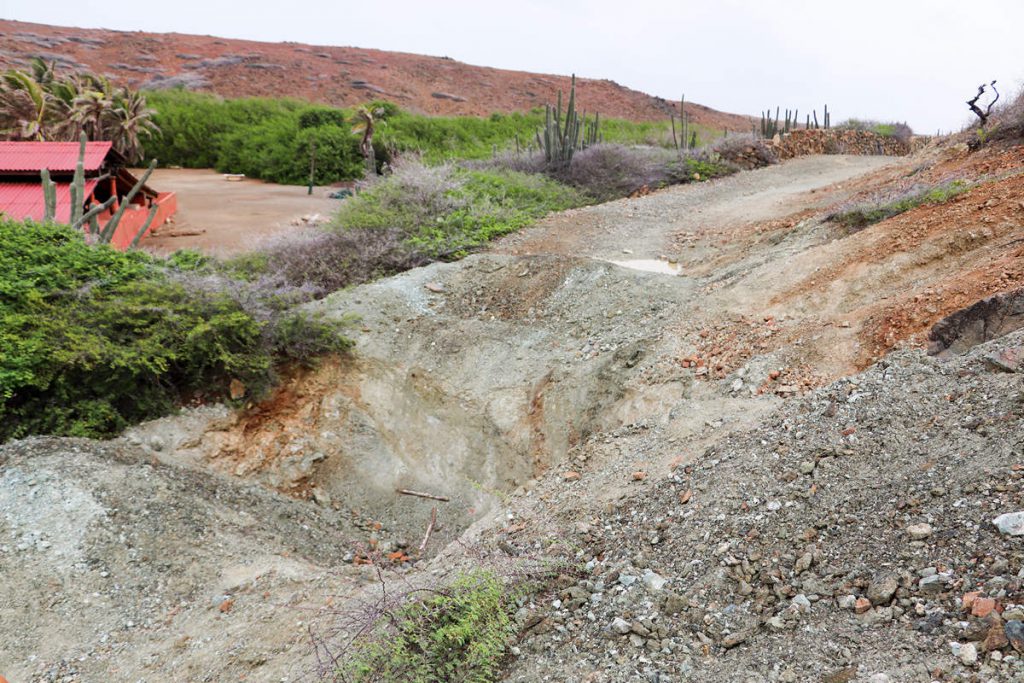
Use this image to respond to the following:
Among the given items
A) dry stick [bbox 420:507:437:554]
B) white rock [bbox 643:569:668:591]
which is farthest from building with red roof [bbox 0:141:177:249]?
white rock [bbox 643:569:668:591]

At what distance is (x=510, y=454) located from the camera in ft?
24.5

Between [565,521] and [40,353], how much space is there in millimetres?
5278

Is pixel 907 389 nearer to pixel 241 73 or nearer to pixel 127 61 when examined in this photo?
pixel 241 73

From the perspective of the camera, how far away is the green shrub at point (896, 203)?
8.50m

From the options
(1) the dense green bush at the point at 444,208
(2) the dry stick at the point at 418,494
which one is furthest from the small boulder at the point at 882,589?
(1) the dense green bush at the point at 444,208

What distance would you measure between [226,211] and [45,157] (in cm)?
574

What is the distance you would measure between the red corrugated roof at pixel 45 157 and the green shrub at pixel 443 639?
13.2m

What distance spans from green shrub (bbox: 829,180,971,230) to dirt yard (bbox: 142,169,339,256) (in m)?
8.31

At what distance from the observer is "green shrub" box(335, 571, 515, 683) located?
139 inches

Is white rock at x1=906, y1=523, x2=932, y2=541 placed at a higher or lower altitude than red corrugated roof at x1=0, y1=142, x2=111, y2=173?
lower

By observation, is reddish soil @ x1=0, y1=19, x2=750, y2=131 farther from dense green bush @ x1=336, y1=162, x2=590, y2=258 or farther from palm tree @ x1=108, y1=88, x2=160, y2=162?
dense green bush @ x1=336, y1=162, x2=590, y2=258

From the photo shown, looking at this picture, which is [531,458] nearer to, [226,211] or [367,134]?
[226,211]

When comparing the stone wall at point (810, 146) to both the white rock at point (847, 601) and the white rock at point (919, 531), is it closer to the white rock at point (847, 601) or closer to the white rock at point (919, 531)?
the white rock at point (919, 531)

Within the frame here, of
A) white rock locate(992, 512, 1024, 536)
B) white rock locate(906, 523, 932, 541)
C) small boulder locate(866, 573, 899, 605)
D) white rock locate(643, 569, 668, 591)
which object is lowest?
white rock locate(643, 569, 668, 591)
